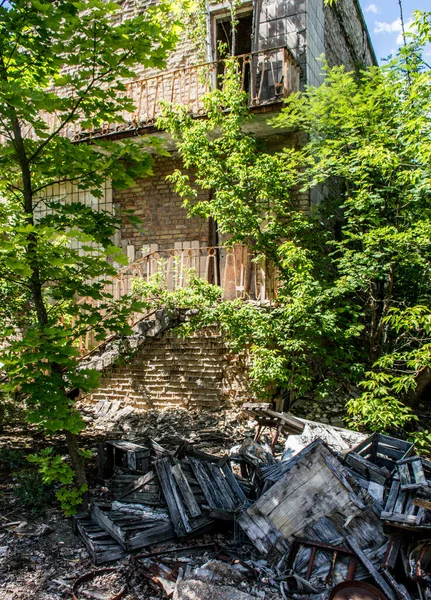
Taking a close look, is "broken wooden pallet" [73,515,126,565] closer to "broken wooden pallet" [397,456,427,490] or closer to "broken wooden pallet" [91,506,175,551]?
"broken wooden pallet" [91,506,175,551]

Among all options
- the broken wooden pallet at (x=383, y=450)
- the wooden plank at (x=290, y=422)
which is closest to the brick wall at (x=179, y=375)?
the wooden plank at (x=290, y=422)

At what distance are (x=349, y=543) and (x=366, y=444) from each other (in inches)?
66.9

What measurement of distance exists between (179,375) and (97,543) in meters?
4.25

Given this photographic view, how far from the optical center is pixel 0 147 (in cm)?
447

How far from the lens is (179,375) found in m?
8.19

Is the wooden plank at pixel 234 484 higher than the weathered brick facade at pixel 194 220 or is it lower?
lower

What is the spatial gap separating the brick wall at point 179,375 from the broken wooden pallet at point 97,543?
12.3 ft

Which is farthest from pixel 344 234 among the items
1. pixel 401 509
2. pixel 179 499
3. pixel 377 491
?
pixel 179 499

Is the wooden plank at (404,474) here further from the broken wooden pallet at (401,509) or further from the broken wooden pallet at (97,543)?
the broken wooden pallet at (97,543)

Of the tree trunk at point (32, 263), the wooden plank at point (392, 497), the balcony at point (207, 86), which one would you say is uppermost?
the balcony at point (207, 86)

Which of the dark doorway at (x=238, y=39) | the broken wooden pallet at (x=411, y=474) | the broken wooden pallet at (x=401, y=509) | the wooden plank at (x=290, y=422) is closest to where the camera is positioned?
Result: the broken wooden pallet at (x=401, y=509)

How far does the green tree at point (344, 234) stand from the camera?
252 inches

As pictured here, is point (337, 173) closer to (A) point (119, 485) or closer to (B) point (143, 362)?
(B) point (143, 362)

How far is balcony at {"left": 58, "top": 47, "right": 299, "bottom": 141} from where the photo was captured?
8.13 m
